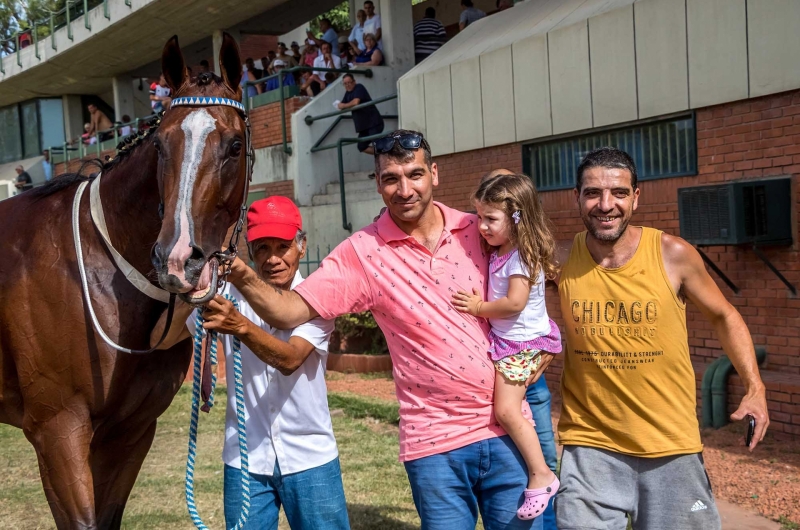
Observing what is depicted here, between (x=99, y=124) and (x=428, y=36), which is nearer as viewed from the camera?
(x=428, y=36)

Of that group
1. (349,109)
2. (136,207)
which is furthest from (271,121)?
(136,207)

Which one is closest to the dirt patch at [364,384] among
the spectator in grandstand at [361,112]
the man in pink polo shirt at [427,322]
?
the spectator in grandstand at [361,112]

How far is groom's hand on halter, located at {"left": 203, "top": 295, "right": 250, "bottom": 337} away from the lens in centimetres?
286

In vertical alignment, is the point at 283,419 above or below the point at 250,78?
below

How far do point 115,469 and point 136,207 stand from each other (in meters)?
1.28

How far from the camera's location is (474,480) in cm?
326

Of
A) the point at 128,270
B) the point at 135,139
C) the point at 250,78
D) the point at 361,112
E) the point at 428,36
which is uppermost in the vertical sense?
the point at 250,78

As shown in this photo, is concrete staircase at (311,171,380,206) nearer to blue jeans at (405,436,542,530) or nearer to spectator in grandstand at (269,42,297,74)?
spectator in grandstand at (269,42,297,74)

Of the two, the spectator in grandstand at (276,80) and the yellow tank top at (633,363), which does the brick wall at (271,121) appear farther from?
the yellow tank top at (633,363)

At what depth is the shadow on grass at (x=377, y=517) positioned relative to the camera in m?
5.37

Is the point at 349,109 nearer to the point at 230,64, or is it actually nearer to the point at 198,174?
the point at 230,64

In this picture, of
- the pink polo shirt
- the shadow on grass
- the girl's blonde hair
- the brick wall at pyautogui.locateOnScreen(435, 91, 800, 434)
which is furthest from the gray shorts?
the brick wall at pyautogui.locateOnScreen(435, 91, 800, 434)

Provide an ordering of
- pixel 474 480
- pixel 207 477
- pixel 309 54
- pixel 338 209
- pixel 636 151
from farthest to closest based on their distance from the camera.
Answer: pixel 309 54 < pixel 338 209 < pixel 636 151 < pixel 207 477 < pixel 474 480

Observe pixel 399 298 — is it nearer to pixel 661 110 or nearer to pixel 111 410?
pixel 111 410
